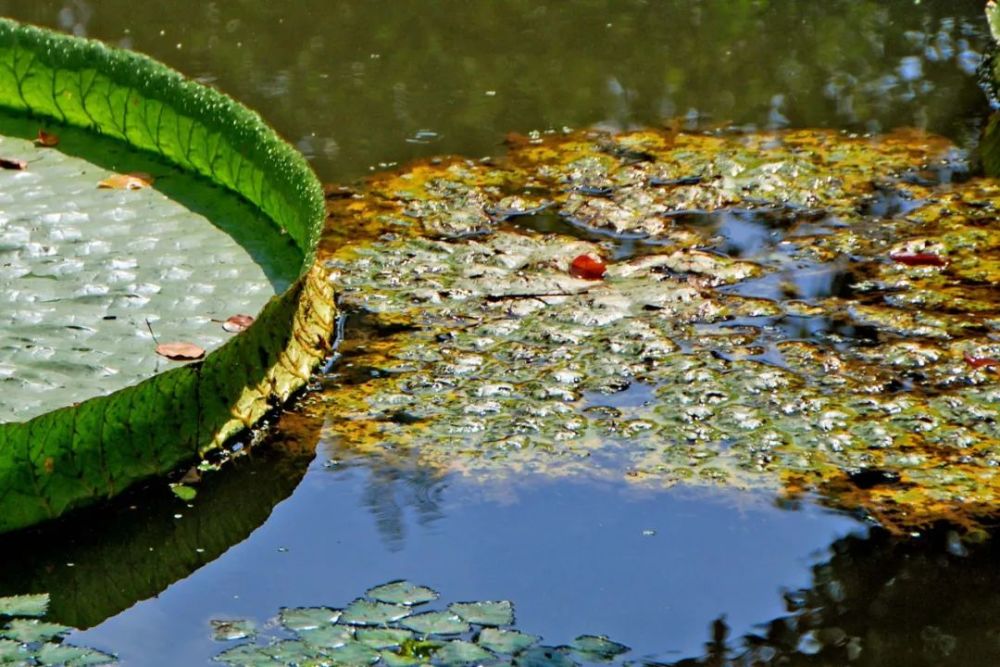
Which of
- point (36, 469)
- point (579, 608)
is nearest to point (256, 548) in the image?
point (36, 469)

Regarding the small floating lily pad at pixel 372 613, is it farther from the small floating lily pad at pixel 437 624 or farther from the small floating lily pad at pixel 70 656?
the small floating lily pad at pixel 70 656

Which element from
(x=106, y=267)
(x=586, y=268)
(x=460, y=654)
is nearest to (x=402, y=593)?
(x=460, y=654)

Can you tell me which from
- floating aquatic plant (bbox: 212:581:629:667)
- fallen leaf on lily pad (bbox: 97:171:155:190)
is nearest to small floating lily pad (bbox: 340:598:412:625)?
floating aquatic plant (bbox: 212:581:629:667)

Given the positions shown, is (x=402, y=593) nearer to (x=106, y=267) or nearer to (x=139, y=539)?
(x=139, y=539)

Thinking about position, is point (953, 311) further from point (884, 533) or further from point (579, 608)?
point (579, 608)

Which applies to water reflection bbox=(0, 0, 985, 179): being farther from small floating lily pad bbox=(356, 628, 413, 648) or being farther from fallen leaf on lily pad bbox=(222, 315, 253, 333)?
small floating lily pad bbox=(356, 628, 413, 648)
